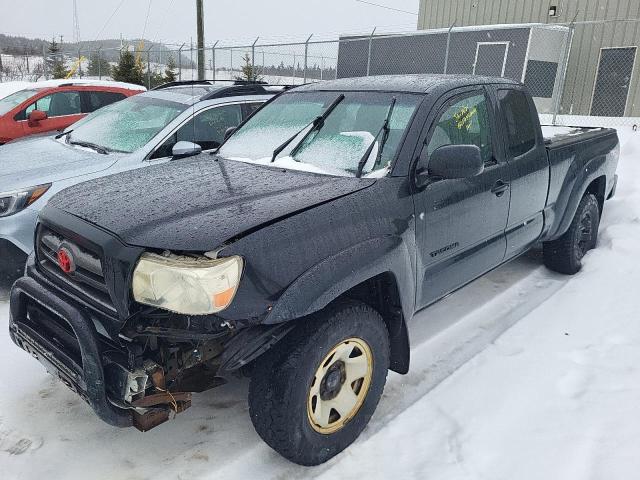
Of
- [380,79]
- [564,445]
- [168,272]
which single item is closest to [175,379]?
[168,272]

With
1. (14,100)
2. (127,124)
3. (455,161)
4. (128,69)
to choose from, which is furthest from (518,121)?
(128,69)

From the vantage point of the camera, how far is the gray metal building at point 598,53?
47.1ft

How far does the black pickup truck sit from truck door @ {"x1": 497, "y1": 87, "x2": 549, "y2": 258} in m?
0.14

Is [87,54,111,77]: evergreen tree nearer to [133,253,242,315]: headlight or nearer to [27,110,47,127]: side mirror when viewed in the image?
[27,110,47,127]: side mirror

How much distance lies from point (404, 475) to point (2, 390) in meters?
2.29

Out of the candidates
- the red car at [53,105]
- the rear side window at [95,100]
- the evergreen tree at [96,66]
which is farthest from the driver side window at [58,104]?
the evergreen tree at [96,66]

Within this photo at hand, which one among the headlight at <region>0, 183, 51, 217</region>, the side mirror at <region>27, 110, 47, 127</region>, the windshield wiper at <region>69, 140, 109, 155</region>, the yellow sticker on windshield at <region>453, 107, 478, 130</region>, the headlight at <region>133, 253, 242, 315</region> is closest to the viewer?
the headlight at <region>133, 253, 242, 315</region>

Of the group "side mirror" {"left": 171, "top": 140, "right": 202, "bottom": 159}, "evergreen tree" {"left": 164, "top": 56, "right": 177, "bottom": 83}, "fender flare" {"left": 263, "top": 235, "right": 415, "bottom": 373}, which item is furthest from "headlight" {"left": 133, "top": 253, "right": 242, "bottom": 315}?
"evergreen tree" {"left": 164, "top": 56, "right": 177, "bottom": 83}

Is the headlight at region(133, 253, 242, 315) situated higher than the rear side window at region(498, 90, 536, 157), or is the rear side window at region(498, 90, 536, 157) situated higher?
the rear side window at region(498, 90, 536, 157)

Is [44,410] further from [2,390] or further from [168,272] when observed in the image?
[168,272]

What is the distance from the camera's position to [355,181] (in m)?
2.69

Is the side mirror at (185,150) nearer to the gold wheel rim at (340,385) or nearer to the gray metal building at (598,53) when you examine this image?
the gold wheel rim at (340,385)

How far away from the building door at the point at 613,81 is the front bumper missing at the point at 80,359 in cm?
1592

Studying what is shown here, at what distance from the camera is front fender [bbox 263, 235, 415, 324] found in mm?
2119
